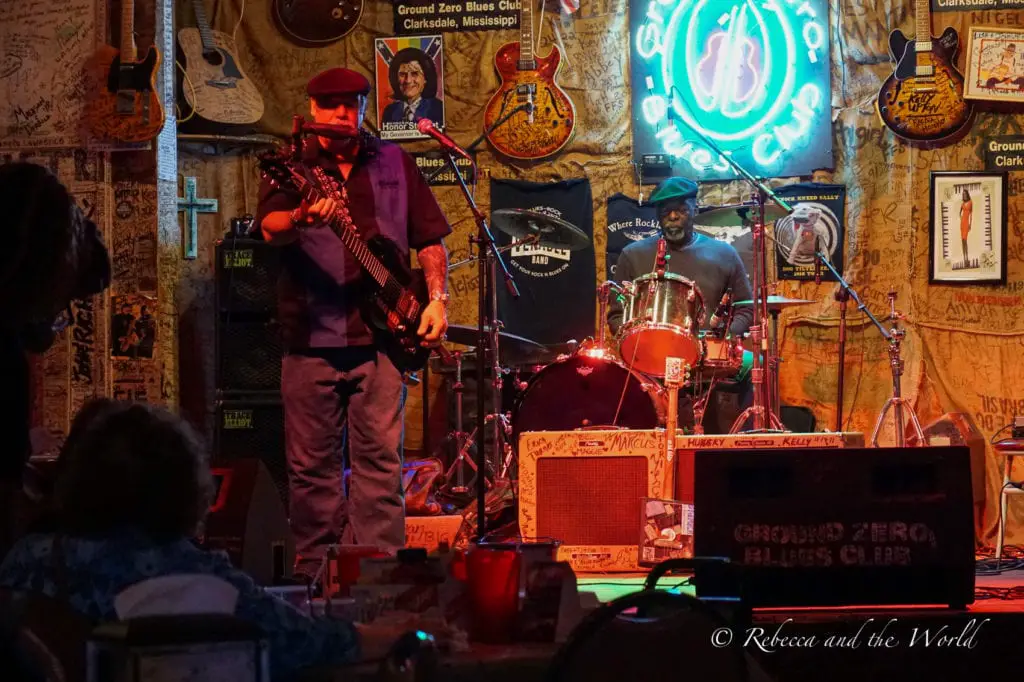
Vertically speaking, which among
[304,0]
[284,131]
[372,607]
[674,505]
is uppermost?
[304,0]

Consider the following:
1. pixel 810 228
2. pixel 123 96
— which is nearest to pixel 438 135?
pixel 123 96

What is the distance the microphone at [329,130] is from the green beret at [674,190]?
3186mm

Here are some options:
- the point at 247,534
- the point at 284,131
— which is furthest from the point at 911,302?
the point at 247,534

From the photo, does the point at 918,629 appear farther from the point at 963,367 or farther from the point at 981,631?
the point at 963,367

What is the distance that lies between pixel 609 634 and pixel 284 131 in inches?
260

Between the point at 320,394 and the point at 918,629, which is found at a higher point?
the point at 320,394

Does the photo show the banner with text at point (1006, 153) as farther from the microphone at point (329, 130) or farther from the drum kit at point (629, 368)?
the microphone at point (329, 130)

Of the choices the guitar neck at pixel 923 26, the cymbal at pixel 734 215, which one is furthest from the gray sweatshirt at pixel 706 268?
the guitar neck at pixel 923 26

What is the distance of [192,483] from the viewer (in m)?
2.19

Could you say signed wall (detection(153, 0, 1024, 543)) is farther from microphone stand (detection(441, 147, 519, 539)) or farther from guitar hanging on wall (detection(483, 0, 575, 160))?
microphone stand (detection(441, 147, 519, 539))

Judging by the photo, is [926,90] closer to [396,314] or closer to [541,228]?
[541,228]

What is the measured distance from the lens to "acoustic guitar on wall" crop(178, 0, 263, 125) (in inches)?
326

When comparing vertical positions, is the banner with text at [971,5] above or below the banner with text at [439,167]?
above

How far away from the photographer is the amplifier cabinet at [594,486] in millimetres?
5500
